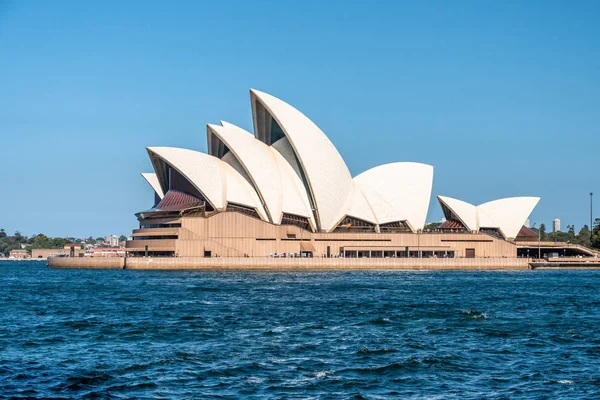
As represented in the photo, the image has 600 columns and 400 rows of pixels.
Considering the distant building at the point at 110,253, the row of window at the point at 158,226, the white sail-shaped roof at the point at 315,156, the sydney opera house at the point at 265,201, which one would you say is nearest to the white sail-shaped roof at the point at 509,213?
the sydney opera house at the point at 265,201

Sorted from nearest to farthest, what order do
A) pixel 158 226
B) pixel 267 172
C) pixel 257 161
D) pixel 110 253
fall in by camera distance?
pixel 257 161
pixel 267 172
pixel 158 226
pixel 110 253

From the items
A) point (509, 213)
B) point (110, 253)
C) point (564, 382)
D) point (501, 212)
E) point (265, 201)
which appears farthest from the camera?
point (110, 253)

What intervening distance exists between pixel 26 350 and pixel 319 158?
6015 cm

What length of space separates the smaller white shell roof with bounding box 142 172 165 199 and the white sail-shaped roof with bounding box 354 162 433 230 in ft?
73.2

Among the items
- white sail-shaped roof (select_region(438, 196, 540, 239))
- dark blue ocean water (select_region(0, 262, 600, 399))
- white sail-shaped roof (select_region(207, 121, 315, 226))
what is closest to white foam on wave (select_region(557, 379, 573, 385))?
dark blue ocean water (select_region(0, 262, 600, 399))

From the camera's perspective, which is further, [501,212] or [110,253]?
[110,253]

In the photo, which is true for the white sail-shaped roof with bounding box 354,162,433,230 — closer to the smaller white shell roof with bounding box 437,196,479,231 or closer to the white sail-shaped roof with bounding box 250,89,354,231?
the white sail-shaped roof with bounding box 250,89,354,231

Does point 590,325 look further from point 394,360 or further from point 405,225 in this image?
point 405,225

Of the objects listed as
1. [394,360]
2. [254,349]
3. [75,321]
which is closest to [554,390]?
[394,360]

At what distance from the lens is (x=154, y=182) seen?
9088cm

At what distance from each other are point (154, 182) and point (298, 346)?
6769 centimetres

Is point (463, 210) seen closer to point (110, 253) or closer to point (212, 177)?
point (212, 177)

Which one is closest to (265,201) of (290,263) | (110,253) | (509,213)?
(290,263)

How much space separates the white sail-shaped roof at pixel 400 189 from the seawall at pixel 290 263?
8178 millimetres
